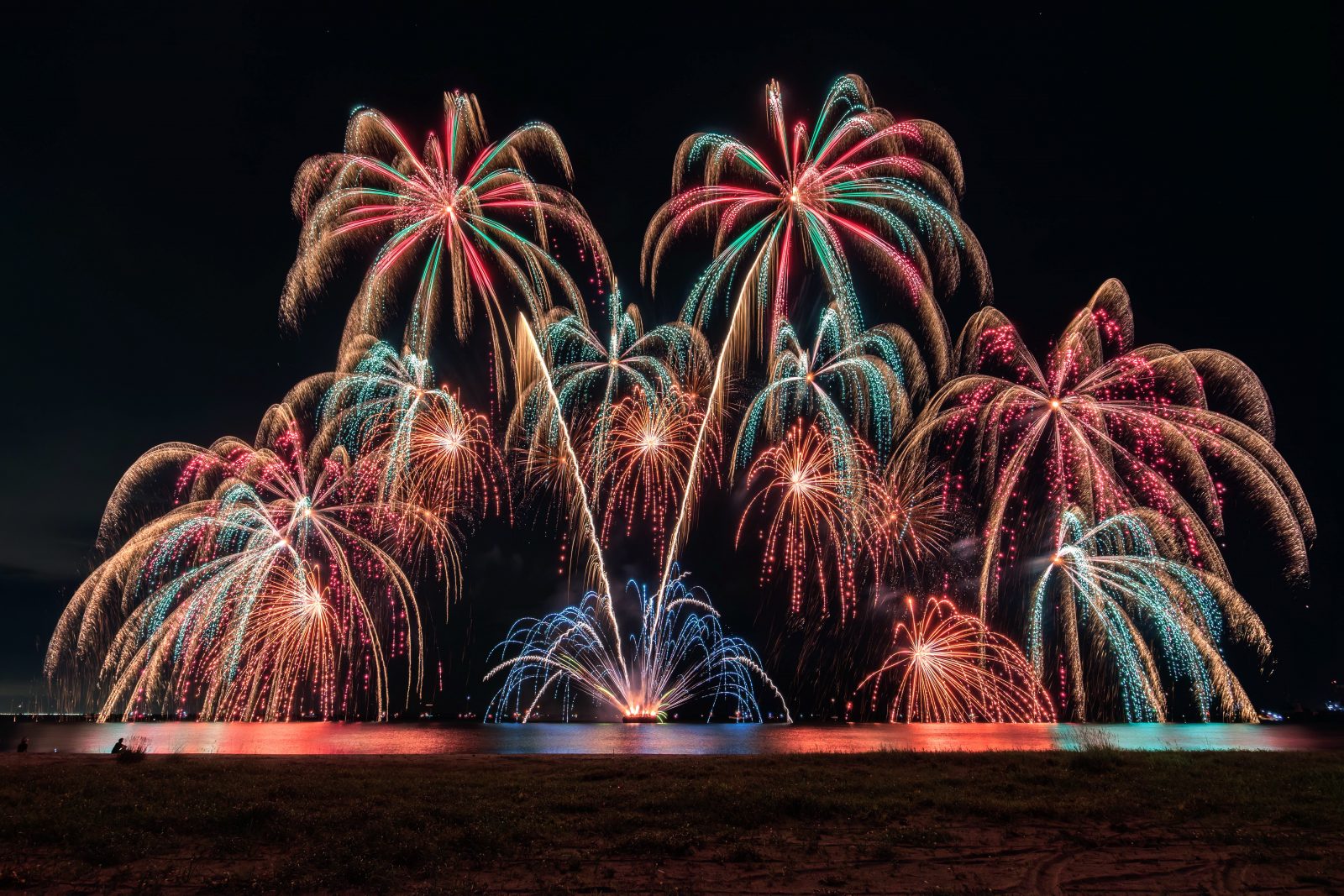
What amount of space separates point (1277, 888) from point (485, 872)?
12638 millimetres

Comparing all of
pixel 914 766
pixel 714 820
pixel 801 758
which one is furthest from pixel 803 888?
pixel 801 758

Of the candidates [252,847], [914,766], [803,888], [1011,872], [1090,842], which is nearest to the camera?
[803,888]

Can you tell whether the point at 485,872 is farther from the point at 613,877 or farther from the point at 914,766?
the point at 914,766

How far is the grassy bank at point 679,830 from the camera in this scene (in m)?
14.1

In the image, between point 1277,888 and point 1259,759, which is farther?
point 1259,759

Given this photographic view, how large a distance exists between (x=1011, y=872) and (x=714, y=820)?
5.90m

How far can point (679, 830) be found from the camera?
1702 centimetres

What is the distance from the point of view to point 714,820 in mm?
18062

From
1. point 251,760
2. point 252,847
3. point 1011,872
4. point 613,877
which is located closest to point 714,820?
point 613,877

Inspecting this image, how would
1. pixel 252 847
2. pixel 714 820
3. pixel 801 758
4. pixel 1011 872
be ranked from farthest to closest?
pixel 801 758 < pixel 714 820 < pixel 252 847 < pixel 1011 872

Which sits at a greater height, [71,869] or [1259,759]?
[1259,759]

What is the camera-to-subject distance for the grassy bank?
14.1 m

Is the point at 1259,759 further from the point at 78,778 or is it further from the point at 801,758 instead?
the point at 78,778

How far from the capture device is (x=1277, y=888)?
46.0 ft
